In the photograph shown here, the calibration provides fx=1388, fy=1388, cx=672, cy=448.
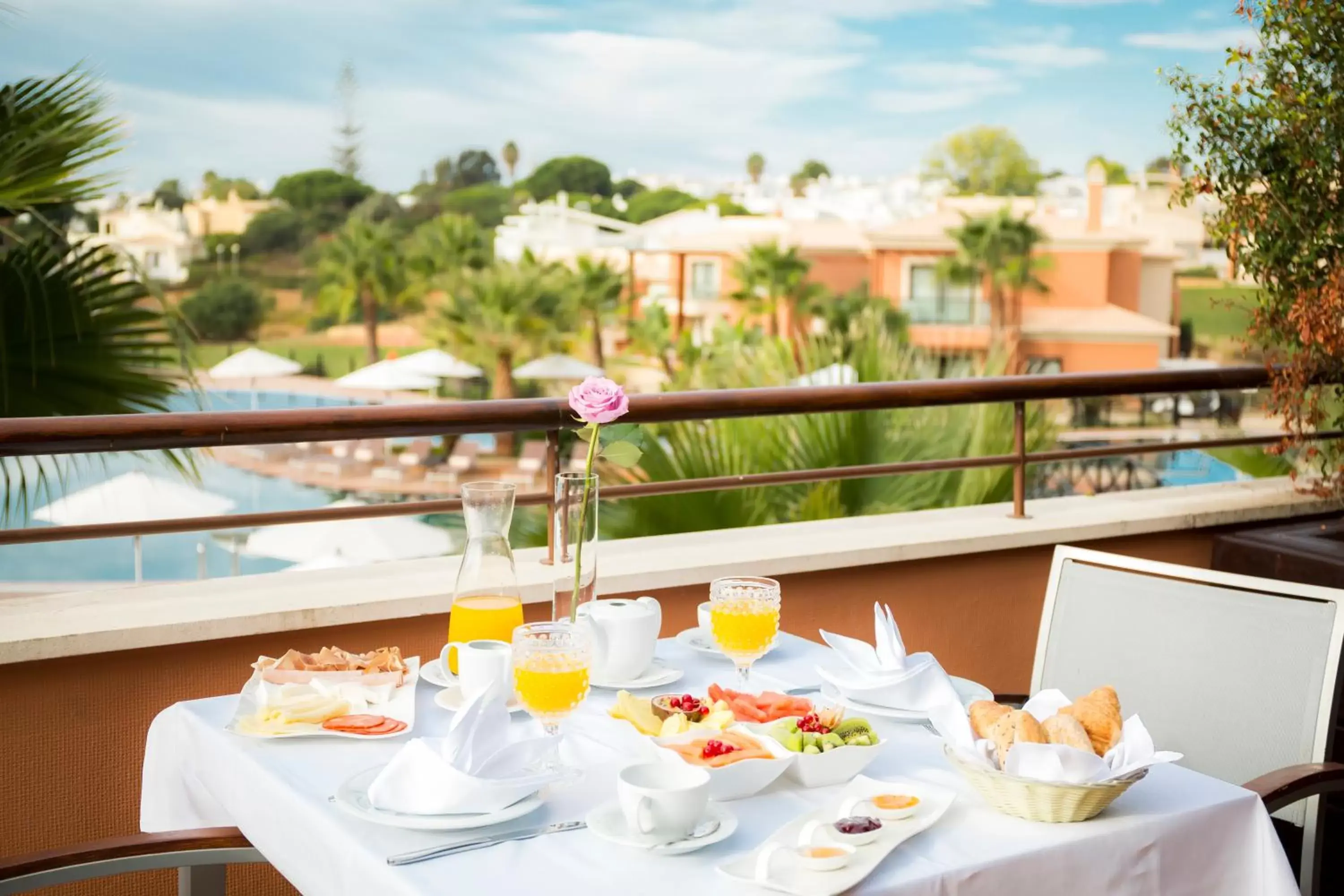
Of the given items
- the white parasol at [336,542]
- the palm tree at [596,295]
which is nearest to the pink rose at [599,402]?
the white parasol at [336,542]

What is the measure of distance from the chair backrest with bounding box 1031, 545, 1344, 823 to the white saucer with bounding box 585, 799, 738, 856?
98cm

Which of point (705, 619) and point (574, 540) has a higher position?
point (574, 540)

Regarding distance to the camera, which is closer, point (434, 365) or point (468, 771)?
point (468, 771)

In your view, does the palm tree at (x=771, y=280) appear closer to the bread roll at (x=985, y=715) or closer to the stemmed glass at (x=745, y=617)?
the stemmed glass at (x=745, y=617)

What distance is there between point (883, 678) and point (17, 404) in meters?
3.22

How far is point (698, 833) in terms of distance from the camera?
1.25 meters

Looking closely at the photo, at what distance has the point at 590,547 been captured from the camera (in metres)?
1.68

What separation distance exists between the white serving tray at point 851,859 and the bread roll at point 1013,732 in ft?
0.24

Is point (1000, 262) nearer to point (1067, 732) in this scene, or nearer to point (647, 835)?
point (1067, 732)

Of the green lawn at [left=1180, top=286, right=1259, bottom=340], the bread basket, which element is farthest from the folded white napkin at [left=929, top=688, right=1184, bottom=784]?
the green lawn at [left=1180, top=286, right=1259, bottom=340]

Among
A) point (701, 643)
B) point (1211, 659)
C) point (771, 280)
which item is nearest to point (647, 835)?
point (701, 643)

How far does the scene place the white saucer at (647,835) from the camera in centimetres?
122

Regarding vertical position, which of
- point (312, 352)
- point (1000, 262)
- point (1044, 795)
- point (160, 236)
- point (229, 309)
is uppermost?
point (160, 236)

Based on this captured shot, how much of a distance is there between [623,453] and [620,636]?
A: 0.24 meters
